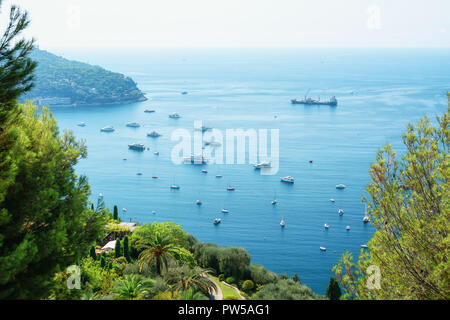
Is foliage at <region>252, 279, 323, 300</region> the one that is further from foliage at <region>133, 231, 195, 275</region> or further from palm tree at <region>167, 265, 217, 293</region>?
foliage at <region>133, 231, 195, 275</region>

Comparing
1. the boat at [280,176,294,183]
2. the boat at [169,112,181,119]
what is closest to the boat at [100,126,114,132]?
the boat at [169,112,181,119]

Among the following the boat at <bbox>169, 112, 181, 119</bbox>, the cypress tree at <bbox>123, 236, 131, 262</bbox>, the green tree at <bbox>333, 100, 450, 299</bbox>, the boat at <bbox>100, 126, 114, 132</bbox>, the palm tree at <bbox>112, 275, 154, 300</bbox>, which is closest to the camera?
the green tree at <bbox>333, 100, 450, 299</bbox>

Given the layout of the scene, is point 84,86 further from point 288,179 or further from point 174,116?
point 288,179

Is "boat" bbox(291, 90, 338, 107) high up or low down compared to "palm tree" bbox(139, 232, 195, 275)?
up

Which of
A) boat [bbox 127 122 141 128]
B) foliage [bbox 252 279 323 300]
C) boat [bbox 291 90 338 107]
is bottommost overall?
foliage [bbox 252 279 323 300]

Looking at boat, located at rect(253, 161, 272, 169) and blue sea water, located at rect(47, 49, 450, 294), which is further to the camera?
boat, located at rect(253, 161, 272, 169)

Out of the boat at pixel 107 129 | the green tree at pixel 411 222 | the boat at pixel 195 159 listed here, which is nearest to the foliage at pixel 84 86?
the boat at pixel 107 129

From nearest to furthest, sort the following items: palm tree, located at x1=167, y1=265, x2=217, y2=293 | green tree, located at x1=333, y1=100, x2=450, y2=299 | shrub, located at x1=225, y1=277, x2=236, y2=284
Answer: green tree, located at x1=333, y1=100, x2=450, y2=299
palm tree, located at x1=167, y1=265, x2=217, y2=293
shrub, located at x1=225, y1=277, x2=236, y2=284
